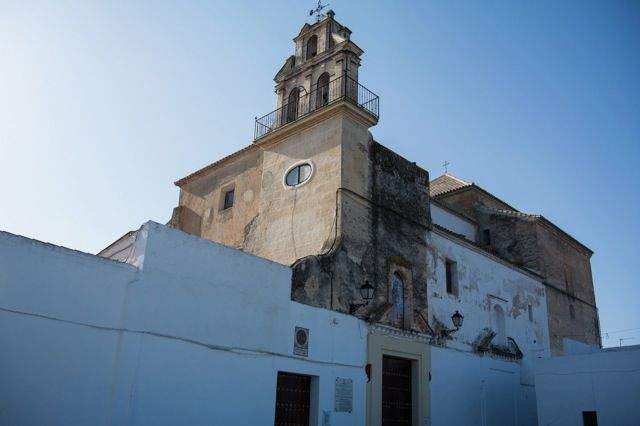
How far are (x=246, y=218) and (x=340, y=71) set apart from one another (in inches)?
199

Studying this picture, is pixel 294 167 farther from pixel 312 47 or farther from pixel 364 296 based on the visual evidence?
pixel 364 296

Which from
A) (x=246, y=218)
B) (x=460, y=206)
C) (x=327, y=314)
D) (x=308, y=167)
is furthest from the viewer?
(x=460, y=206)

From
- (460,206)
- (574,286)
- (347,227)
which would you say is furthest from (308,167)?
(574,286)

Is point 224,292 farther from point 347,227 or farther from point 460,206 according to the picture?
point 460,206

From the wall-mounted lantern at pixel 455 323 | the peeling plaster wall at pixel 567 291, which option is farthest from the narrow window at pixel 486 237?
the wall-mounted lantern at pixel 455 323

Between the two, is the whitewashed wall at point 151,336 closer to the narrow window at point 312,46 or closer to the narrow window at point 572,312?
the narrow window at point 312,46

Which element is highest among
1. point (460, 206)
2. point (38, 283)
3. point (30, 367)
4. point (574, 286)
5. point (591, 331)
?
point (460, 206)

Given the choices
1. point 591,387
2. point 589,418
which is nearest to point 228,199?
point 591,387

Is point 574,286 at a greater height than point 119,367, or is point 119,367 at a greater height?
point 574,286

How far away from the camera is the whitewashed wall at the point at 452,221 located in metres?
20.7

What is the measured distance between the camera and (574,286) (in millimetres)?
24500

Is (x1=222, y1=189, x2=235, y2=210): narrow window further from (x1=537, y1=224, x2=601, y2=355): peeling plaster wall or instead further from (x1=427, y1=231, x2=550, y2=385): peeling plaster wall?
(x1=537, y1=224, x2=601, y2=355): peeling plaster wall

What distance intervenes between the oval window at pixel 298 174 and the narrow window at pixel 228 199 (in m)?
2.75

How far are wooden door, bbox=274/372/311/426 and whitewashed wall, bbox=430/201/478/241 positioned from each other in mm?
9942
